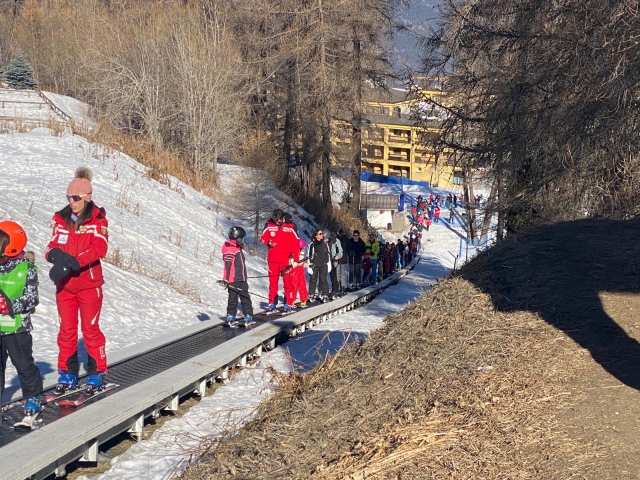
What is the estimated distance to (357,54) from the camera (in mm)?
35969

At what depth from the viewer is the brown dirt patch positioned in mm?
4914

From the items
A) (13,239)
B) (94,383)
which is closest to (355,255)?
(94,383)

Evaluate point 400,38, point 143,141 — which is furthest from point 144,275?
point 400,38

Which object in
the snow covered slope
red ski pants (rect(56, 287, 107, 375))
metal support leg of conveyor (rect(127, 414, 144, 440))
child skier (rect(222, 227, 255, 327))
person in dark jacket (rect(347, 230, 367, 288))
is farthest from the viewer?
person in dark jacket (rect(347, 230, 367, 288))

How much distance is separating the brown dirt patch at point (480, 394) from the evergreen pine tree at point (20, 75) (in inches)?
1740

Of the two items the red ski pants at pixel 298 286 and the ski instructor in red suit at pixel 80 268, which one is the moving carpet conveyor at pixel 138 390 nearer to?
the ski instructor in red suit at pixel 80 268

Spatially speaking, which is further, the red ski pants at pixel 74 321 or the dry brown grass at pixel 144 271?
the dry brown grass at pixel 144 271

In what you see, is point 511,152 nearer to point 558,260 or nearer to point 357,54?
point 558,260

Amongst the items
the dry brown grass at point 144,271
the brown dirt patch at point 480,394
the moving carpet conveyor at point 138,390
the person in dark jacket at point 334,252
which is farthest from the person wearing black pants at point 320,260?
the brown dirt patch at point 480,394

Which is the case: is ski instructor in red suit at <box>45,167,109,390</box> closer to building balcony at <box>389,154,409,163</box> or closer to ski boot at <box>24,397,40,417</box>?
ski boot at <box>24,397,40,417</box>

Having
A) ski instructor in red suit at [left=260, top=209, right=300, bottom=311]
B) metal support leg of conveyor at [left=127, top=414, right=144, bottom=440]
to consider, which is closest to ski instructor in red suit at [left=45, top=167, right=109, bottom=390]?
metal support leg of conveyor at [left=127, top=414, right=144, bottom=440]

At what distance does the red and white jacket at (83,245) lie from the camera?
23.0 ft

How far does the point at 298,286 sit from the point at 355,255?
30.9ft

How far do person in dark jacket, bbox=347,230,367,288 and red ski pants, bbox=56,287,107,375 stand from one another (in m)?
17.5
